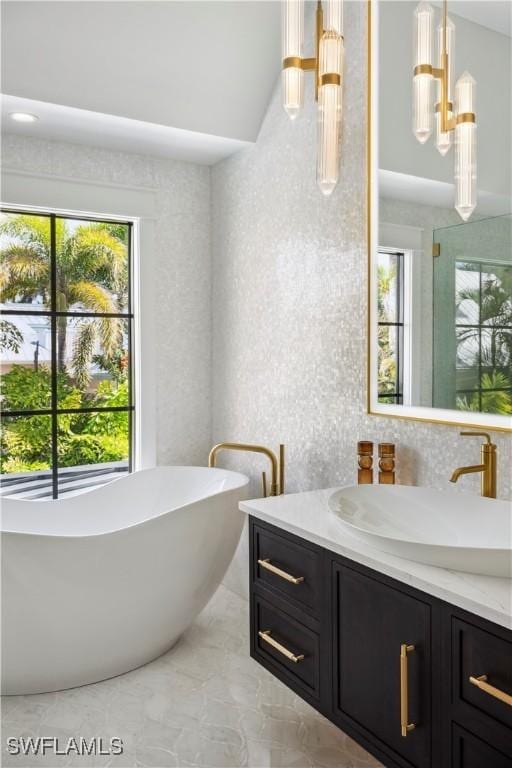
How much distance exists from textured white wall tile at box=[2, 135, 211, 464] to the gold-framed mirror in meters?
1.33

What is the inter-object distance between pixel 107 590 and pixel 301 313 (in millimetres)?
1345

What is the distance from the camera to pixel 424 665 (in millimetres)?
1236

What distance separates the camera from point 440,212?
192cm

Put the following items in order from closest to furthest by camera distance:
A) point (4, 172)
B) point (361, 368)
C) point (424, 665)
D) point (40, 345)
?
point (424, 665), point (361, 368), point (4, 172), point (40, 345)

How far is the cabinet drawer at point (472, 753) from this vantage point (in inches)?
42.6

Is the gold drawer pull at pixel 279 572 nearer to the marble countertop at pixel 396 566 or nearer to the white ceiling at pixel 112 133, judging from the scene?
the marble countertop at pixel 396 566

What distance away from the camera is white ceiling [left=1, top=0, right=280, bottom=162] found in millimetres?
2316

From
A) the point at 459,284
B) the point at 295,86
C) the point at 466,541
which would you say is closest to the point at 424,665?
the point at 466,541

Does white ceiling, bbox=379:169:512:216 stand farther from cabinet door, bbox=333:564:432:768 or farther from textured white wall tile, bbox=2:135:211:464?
textured white wall tile, bbox=2:135:211:464

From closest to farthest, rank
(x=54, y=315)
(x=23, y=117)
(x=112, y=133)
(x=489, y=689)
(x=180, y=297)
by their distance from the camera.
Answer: (x=489, y=689) < (x=23, y=117) < (x=112, y=133) < (x=54, y=315) < (x=180, y=297)

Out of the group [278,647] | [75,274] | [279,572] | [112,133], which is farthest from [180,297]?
[278,647]

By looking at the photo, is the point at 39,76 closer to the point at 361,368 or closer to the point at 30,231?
the point at 30,231

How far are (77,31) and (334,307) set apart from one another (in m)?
1.45

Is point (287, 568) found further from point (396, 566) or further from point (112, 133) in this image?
point (112, 133)
